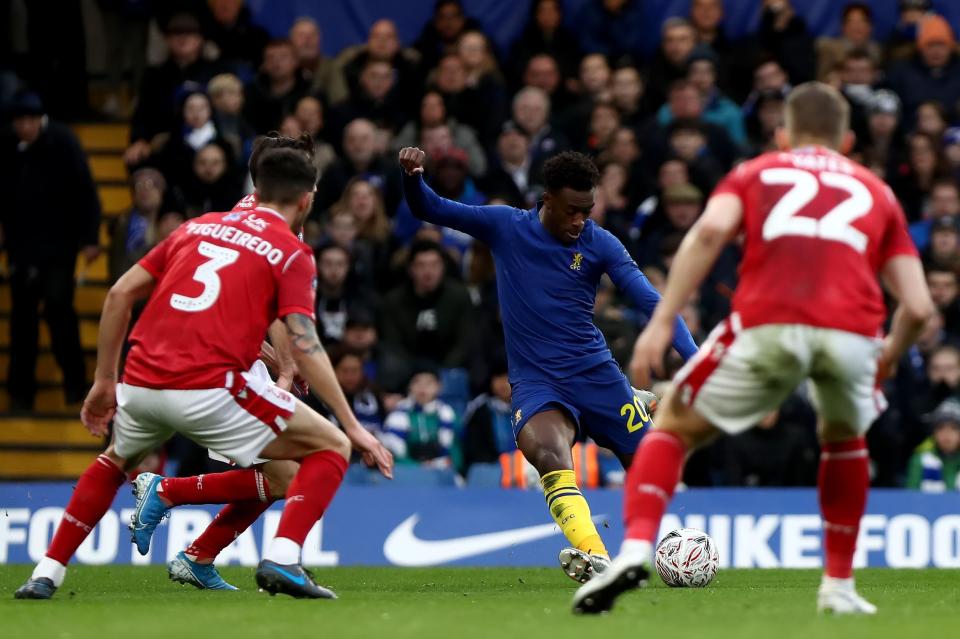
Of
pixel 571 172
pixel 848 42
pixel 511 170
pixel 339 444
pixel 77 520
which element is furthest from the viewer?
pixel 848 42

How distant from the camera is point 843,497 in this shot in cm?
719

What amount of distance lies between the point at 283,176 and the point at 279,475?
6.19ft

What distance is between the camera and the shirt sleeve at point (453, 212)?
10008 millimetres

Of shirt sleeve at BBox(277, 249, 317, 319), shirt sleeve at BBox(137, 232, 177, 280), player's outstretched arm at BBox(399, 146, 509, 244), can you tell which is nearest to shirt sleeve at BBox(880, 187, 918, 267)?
shirt sleeve at BBox(277, 249, 317, 319)

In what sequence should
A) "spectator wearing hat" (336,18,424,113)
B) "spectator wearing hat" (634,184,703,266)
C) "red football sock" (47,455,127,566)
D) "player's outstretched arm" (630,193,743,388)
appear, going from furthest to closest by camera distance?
"spectator wearing hat" (336,18,424,113) < "spectator wearing hat" (634,184,703,266) < "red football sock" (47,455,127,566) < "player's outstretched arm" (630,193,743,388)

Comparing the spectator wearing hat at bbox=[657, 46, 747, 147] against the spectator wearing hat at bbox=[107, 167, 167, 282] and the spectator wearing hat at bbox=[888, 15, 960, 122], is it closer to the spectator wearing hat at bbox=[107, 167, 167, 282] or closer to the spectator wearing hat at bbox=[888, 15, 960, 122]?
the spectator wearing hat at bbox=[888, 15, 960, 122]

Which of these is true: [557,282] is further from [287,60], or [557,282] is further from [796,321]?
[287,60]

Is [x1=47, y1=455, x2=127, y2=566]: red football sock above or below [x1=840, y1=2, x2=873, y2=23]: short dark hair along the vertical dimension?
below

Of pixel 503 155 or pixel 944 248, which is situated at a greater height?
pixel 503 155

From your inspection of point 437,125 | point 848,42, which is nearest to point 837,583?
point 437,125

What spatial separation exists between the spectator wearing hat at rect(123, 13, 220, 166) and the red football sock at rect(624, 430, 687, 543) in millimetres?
10805

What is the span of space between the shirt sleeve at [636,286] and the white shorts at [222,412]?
7.56 ft

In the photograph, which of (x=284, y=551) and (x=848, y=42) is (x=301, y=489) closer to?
(x=284, y=551)

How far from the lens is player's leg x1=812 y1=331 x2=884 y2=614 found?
22.9 ft
